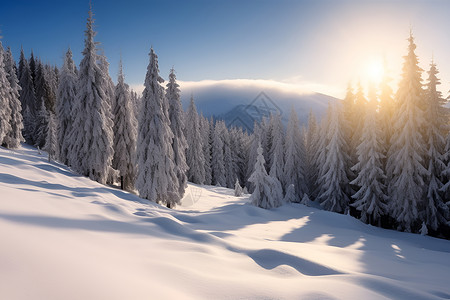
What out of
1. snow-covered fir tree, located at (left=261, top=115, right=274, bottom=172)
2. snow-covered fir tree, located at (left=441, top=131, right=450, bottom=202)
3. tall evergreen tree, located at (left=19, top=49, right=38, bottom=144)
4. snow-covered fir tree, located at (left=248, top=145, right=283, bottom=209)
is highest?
tall evergreen tree, located at (left=19, top=49, right=38, bottom=144)

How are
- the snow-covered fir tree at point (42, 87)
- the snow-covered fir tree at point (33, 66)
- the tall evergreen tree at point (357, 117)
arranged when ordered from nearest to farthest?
the tall evergreen tree at point (357, 117), the snow-covered fir tree at point (42, 87), the snow-covered fir tree at point (33, 66)

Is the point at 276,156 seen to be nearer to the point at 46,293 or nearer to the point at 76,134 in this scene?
the point at 76,134

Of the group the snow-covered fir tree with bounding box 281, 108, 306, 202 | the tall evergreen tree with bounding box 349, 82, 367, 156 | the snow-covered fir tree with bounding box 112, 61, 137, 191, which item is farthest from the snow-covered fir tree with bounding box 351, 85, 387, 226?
the snow-covered fir tree with bounding box 112, 61, 137, 191

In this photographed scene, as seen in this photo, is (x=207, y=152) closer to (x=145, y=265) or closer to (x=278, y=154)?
(x=278, y=154)

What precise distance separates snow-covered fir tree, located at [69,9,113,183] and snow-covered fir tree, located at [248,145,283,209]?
1323 cm

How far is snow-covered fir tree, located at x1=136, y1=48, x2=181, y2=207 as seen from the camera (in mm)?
20953

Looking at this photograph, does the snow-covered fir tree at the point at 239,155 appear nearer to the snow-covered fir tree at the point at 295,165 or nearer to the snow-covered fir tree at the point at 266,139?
the snow-covered fir tree at the point at 266,139

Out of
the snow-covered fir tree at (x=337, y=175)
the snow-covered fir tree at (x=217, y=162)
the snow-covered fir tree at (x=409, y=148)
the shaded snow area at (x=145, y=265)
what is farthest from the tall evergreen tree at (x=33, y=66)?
the snow-covered fir tree at (x=409, y=148)

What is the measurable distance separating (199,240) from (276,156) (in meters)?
34.7

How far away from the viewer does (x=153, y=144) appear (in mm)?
20844

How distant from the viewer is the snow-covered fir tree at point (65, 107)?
24720 millimetres

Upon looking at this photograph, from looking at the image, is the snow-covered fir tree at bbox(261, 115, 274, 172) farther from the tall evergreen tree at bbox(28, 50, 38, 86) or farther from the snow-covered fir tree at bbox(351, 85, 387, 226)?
the tall evergreen tree at bbox(28, 50, 38, 86)

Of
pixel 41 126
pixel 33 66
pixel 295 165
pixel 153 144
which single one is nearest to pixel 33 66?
pixel 33 66

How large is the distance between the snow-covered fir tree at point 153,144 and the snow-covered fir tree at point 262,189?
24.2 feet
